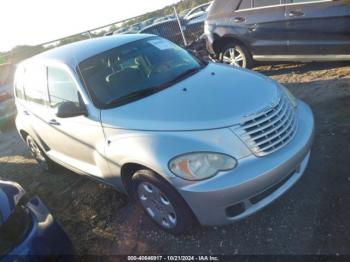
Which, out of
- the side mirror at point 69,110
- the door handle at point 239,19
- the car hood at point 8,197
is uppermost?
the side mirror at point 69,110

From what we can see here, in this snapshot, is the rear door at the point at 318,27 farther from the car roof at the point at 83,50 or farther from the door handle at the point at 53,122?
the door handle at the point at 53,122

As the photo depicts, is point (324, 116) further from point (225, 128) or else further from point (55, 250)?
point (55, 250)

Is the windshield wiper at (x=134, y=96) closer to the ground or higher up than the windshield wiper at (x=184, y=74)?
higher up

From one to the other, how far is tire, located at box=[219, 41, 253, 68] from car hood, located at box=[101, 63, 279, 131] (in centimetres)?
348

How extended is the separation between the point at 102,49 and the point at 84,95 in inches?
30.1

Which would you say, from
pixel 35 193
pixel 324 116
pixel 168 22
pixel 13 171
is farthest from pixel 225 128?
pixel 168 22

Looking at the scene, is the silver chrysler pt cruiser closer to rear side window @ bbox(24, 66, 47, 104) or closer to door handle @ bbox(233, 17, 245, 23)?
rear side window @ bbox(24, 66, 47, 104)

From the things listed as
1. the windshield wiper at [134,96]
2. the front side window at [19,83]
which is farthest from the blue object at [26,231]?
the front side window at [19,83]

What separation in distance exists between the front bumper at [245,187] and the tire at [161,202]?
0.13 m

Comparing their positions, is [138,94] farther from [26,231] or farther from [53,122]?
[26,231]

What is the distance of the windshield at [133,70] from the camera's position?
3867 mm

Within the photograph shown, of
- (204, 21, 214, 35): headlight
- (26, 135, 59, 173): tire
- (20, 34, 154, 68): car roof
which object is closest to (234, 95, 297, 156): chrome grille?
(20, 34, 154, 68): car roof

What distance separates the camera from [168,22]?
13852 millimetres

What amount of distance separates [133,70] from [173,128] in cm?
123
